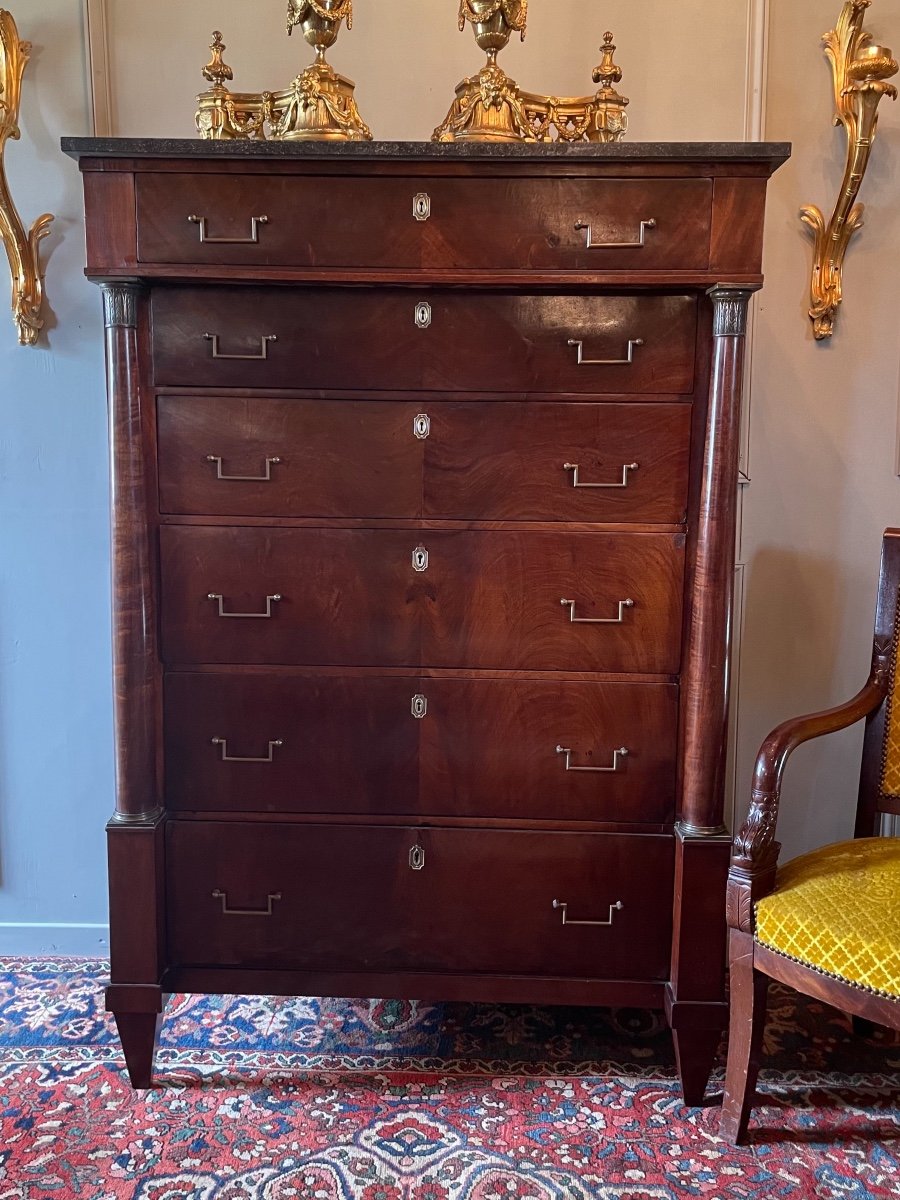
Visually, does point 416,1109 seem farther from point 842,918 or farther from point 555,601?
point 555,601

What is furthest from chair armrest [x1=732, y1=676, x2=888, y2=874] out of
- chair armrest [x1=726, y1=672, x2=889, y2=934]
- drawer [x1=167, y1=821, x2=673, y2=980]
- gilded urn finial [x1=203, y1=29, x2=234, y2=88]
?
gilded urn finial [x1=203, y1=29, x2=234, y2=88]

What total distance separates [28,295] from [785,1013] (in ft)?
8.32

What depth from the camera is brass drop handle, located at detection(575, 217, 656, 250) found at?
175cm

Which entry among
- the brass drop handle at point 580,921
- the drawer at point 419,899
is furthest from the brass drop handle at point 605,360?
the brass drop handle at point 580,921

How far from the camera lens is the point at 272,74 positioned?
7.52ft

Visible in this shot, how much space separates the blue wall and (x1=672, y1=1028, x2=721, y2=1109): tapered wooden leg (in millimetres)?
1540

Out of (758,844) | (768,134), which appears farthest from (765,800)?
(768,134)

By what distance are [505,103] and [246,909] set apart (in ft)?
5.74

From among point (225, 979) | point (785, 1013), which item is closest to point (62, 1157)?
point (225, 979)

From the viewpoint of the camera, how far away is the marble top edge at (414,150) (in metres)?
1.70

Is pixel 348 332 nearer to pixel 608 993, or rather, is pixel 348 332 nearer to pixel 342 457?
pixel 342 457

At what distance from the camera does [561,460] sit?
6.07 feet

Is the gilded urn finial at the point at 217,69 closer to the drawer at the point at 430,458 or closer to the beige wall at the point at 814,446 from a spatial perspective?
the drawer at the point at 430,458

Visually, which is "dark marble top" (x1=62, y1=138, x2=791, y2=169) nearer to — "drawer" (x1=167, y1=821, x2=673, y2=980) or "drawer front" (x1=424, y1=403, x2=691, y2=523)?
"drawer front" (x1=424, y1=403, x2=691, y2=523)
